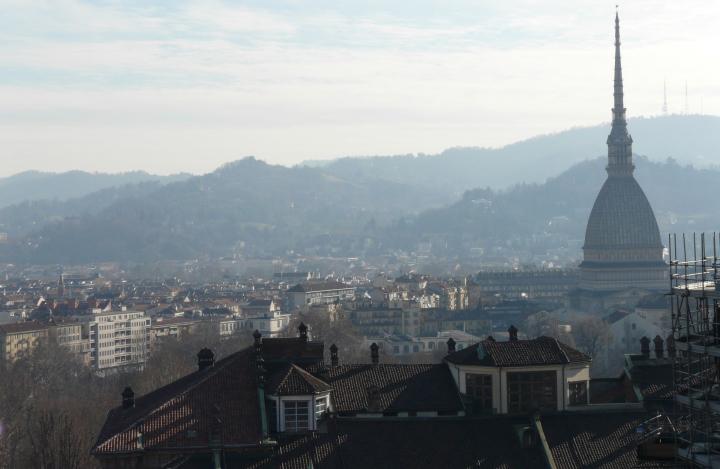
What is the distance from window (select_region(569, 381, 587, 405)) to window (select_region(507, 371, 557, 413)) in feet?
1.69

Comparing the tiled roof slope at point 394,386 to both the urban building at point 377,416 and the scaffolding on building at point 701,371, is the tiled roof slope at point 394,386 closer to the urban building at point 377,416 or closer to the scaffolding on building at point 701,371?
the urban building at point 377,416

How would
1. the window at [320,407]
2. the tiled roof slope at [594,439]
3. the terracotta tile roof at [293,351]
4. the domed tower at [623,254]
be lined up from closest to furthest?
the tiled roof slope at [594,439]
the window at [320,407]
the terracotta tile roof at [293,351]
the domed tower at [623,254]

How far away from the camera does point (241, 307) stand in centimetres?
17750

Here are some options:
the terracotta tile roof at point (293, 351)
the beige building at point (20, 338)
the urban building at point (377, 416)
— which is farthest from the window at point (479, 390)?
the beige building at point (20, 338)

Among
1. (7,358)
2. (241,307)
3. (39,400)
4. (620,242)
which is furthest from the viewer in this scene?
(620,242)

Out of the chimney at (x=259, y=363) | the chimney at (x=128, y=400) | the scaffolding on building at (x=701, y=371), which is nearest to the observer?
the scaffolding on building at (x=701, y=371)

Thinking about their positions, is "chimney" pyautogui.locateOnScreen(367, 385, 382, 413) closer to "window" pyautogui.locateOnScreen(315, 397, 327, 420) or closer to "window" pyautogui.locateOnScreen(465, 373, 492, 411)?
"window" pyautogui.locateOnScreen(315, 397, 327, 420)

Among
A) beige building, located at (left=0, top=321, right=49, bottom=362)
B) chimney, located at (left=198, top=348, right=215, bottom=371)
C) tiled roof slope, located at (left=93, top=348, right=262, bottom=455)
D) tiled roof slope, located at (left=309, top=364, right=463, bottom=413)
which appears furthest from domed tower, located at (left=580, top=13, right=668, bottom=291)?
tiled roof slope, located at (left=93, top=348, right=262, bottom=455)

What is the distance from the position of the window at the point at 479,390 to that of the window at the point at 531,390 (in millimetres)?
468

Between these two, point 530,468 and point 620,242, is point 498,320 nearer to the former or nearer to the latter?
point 620,242

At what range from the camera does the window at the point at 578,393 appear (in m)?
40.3

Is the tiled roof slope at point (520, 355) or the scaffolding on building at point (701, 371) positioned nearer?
the scaffolding on building at point (701, 371)

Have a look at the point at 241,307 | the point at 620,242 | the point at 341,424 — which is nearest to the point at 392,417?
the point at 341,424

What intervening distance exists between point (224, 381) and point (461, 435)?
5545 millimetres
